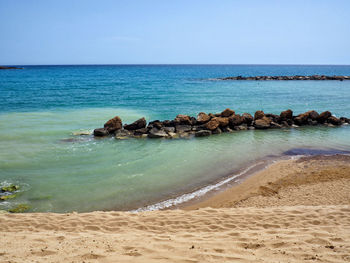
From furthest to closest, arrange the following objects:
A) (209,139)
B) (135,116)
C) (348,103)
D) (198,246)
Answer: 1. (348,103)
2. (135,116)
3. (209,139)
4. (198,246)

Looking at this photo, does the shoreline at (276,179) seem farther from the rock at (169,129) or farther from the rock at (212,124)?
the rock at (169,129)

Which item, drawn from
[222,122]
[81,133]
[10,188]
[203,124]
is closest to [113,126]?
[81,133]

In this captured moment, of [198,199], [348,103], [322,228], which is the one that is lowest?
[198,199]

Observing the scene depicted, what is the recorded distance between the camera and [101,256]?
4.48m

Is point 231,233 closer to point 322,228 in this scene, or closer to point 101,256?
point 322,228

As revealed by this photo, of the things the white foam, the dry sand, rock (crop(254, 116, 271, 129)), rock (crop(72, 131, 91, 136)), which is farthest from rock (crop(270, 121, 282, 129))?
rock (crop(72, 131, 91, 136))

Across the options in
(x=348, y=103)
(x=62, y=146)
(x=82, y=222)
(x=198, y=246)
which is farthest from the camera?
(x=348, y=103)

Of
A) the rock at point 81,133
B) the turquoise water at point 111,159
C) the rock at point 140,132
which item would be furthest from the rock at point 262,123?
the rock at point 81,133

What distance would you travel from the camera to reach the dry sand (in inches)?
177

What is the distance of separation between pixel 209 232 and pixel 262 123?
14.4 metres

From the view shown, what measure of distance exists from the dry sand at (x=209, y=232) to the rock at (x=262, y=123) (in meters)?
9.97

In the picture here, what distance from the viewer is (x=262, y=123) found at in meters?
18.6

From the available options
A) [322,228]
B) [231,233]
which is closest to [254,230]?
[231,233]

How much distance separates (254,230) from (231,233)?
605 millimetres
